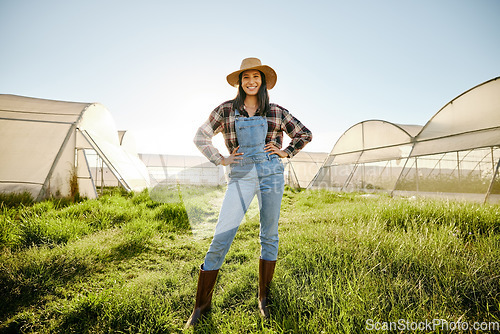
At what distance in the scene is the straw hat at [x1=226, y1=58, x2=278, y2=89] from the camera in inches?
77.8

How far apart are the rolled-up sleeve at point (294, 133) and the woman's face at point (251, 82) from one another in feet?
1.03

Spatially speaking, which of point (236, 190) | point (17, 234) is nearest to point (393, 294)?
point (236, 190)

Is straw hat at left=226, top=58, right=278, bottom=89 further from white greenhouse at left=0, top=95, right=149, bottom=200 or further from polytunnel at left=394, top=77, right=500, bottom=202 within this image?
polytunnel at left=394, top=77, right=500, bottom=202

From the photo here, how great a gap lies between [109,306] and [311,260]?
1654 mm

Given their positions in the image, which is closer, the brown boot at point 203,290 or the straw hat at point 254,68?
the brown boot at point 203,290

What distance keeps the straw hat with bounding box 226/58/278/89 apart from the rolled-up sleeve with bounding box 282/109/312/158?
32 centimetres

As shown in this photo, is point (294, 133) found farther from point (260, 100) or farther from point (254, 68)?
point (254, 68)

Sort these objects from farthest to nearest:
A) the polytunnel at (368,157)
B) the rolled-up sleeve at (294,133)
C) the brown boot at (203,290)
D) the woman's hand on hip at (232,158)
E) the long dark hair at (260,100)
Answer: the polytunnel at (368,157)
the rolled-up sleeve at (294,133)
the long dark hair at (260,100)
the woman's hand on hip at (232,158)
the brown boot at (203,290)

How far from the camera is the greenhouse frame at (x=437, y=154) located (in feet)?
21.5

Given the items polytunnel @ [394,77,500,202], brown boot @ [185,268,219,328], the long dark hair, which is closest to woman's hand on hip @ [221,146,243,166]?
the long dark hair

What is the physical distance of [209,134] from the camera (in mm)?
1985

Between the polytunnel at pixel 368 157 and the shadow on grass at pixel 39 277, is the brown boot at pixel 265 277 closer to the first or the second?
the shadow on grass at pixel 39 277

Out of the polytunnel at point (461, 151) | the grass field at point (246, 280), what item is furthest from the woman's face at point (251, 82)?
the polytunnel at point (461, 151)

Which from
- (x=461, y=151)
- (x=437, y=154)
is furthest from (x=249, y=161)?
(x=437, y=154)
